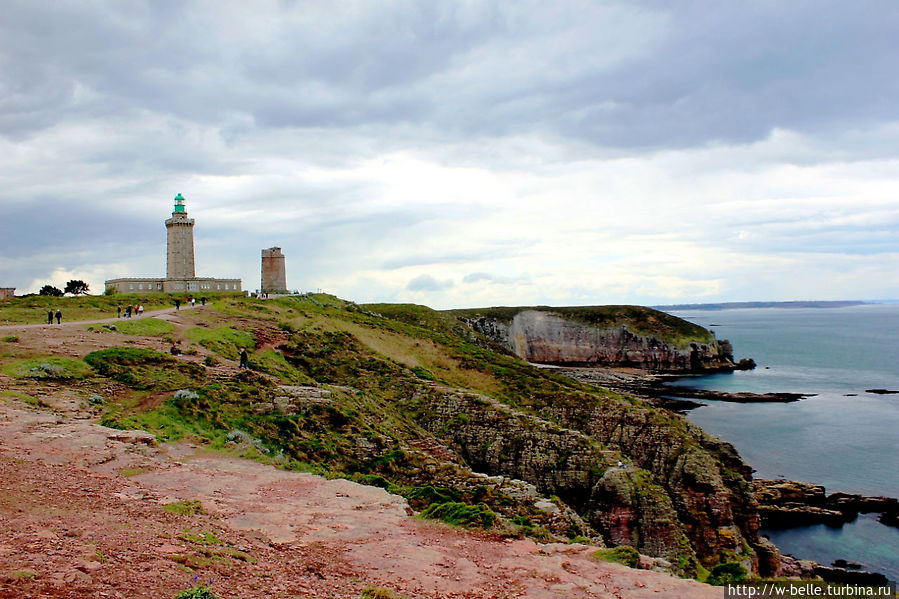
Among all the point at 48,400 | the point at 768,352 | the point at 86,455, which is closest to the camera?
the point at 86,455

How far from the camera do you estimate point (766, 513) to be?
38.3m

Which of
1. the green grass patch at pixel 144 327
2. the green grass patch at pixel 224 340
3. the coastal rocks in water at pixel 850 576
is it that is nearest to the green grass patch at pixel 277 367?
the green grass patch at pixel 224 340

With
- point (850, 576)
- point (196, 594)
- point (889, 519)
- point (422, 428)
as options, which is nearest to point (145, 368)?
point (422, 428)

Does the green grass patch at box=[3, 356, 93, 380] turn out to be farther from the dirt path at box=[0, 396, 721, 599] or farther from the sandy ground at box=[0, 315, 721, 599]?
the dirt path at box=[0, 396, 721, 599]

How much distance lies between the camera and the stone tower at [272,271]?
72.5 meters

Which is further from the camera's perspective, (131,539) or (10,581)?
(131,539)

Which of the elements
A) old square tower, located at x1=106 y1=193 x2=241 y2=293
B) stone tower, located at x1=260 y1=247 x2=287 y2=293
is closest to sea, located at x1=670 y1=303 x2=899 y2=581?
stone tower, located at x1=260 y1=247 x2=287 y2=293

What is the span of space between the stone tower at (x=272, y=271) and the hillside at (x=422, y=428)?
102ft

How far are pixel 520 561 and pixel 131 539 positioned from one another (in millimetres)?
7882

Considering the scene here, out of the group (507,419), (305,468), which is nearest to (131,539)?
(305,468)

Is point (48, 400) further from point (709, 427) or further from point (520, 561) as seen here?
point (709, 427)

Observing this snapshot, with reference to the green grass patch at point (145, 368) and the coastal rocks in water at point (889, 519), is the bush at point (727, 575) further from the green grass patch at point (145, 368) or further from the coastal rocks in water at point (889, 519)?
the coastal rocks in water at point (889, 519)

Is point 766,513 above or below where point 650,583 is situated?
below

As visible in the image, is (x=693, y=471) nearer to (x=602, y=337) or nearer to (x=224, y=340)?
(x=224, y=340)
